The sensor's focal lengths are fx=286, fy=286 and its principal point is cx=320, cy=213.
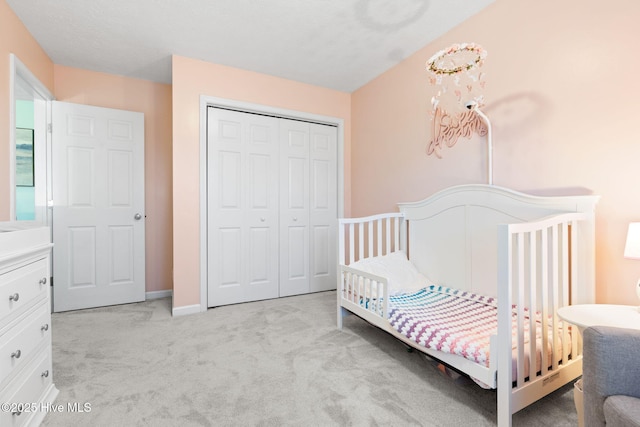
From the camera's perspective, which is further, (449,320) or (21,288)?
(449,320)

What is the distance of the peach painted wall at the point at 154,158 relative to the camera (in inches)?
118

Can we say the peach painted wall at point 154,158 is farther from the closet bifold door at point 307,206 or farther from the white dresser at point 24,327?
the white dresser at point 24,327

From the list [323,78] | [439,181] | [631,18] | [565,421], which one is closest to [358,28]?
[323,78]

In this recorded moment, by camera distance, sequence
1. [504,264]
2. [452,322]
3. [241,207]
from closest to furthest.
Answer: [504,264], [452,322], [241,207]

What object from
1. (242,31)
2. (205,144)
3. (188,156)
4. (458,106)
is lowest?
(188,156)

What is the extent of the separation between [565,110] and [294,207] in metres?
2.34

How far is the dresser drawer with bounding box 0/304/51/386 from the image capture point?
1.02 meters

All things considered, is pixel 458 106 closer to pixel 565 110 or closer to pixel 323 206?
pixel 565 110

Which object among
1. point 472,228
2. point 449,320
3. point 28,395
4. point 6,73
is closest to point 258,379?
point 28,395

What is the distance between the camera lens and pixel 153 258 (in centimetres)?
313

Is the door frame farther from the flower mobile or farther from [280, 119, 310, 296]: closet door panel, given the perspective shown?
the flower mobile

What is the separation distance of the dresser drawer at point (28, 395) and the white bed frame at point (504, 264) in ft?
5.46

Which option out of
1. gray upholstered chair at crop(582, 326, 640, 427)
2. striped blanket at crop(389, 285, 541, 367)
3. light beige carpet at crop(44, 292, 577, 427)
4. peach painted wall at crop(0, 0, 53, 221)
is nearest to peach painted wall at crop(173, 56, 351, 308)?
light beige carpet at crop(44, 292, 577, 427)

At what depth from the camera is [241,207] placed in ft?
9.52
